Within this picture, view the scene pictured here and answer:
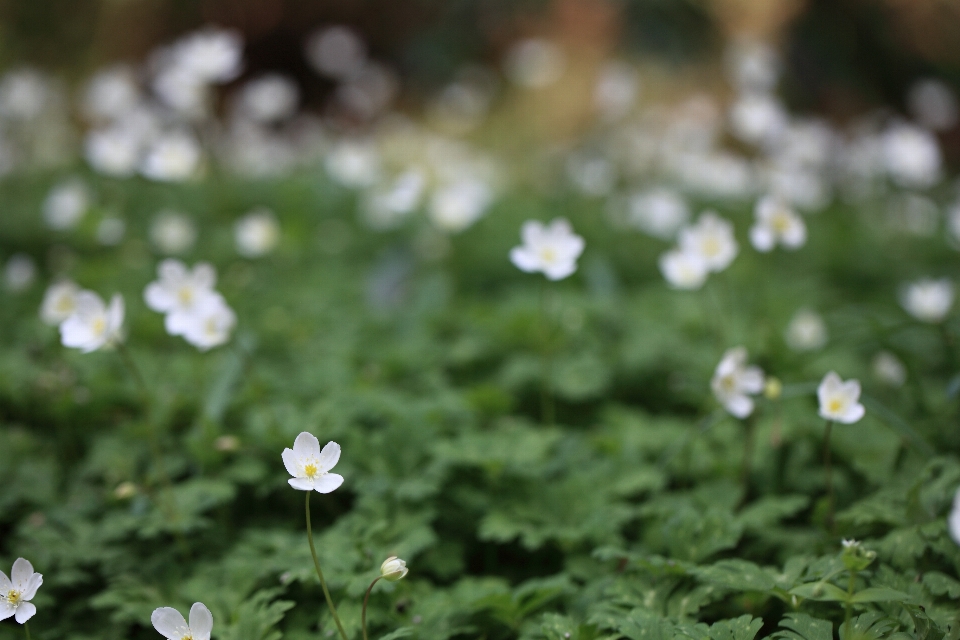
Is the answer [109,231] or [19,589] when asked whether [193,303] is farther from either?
[109,231]

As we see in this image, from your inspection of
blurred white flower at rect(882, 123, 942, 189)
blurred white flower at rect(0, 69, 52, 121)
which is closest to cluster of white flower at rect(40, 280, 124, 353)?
blurred white flower at rect(0, 69, 52, 121)

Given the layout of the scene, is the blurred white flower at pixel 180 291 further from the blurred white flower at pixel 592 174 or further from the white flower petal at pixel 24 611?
the blurred white flower at pixel 592 174

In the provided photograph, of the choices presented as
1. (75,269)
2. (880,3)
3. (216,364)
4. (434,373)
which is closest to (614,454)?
(434,373)

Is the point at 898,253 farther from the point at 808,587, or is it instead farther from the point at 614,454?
the point at 808,587

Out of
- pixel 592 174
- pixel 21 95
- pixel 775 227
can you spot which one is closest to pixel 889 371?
pixel 775 227

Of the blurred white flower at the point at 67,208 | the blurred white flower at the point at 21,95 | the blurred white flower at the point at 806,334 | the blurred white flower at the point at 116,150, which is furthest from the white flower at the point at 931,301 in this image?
the blurred white flower at the point at 21,95

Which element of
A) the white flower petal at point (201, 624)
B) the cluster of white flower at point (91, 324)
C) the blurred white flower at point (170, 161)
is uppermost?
the blurred white flower at point (170, 161)
